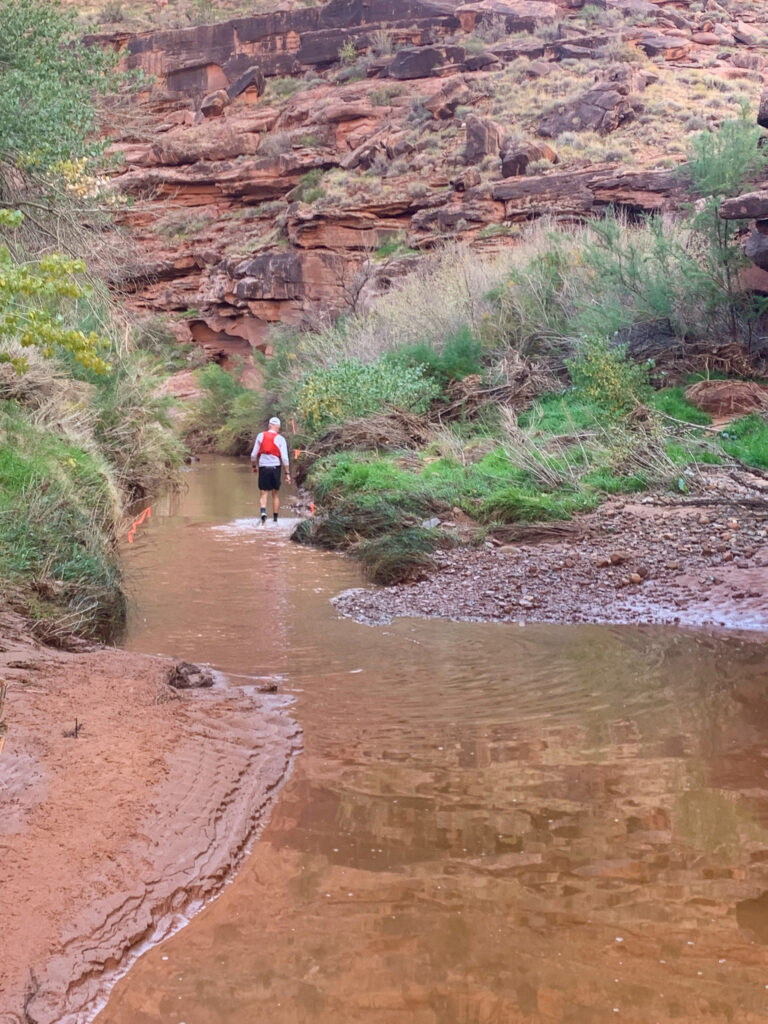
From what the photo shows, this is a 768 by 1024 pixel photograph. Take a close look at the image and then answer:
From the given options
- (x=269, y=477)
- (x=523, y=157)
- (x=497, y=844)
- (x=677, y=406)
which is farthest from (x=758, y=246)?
(x=523, y=157)

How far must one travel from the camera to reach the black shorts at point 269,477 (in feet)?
54.4

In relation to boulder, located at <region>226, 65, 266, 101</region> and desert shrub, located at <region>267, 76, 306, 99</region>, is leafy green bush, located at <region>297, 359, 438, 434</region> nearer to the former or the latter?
desert shrub, located at <region>267, 76, 306, 99</region>

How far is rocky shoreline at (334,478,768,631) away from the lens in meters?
9.67

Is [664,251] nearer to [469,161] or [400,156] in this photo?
[469,161]

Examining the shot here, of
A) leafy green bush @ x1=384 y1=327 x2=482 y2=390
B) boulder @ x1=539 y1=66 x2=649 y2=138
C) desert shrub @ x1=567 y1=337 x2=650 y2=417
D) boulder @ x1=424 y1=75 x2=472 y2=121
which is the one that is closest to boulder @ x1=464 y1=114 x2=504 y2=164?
boulder @ x1=539 y1=66 x2=649 y2=138

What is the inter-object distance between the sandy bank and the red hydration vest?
9.33 metres

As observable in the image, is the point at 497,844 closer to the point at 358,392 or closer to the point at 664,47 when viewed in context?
the point at 358,392

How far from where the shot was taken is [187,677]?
751 centimetres

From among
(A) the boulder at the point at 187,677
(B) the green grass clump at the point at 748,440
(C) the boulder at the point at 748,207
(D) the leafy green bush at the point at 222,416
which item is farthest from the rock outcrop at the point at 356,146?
(A) the boulder at the point at 187,677

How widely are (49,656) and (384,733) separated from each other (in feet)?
9.22

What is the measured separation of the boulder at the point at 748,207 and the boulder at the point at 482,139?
2772 cm

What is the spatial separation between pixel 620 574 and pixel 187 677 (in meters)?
5.13

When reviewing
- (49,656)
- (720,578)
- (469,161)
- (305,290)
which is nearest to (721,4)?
(469,161)

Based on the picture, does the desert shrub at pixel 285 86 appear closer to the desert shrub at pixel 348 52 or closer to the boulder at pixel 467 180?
the desert shrub at pixel 348 52
